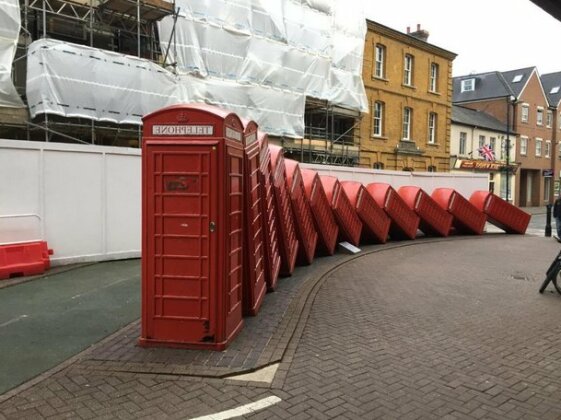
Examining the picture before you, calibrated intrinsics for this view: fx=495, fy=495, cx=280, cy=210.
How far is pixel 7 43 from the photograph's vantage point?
41.8ft

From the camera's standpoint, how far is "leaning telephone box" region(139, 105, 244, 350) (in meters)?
4.98

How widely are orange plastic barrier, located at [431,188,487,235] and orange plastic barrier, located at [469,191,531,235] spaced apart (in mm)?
410

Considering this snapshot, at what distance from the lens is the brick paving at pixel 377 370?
155 inches

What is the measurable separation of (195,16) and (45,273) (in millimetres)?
12323

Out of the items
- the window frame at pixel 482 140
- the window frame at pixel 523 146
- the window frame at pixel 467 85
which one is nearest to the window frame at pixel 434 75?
the window frame at pixel 482 140

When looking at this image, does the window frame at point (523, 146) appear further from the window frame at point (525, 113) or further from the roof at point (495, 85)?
the roof at point (495, 85)

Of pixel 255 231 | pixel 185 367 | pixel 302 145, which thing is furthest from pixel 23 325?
pixel 302 145

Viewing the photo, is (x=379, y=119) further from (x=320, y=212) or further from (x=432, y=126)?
(x=320, y=212)

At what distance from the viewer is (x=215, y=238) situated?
5.00m

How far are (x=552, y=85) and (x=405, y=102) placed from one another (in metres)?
35.2

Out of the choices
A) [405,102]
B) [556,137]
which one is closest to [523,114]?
[556,137]

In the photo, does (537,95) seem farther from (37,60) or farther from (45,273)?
(45,273)

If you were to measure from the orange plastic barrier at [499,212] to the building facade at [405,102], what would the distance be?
10.1 m

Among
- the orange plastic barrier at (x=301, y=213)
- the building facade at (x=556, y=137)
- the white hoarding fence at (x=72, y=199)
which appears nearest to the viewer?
the white hoarding fence at (x=72, y=199)
